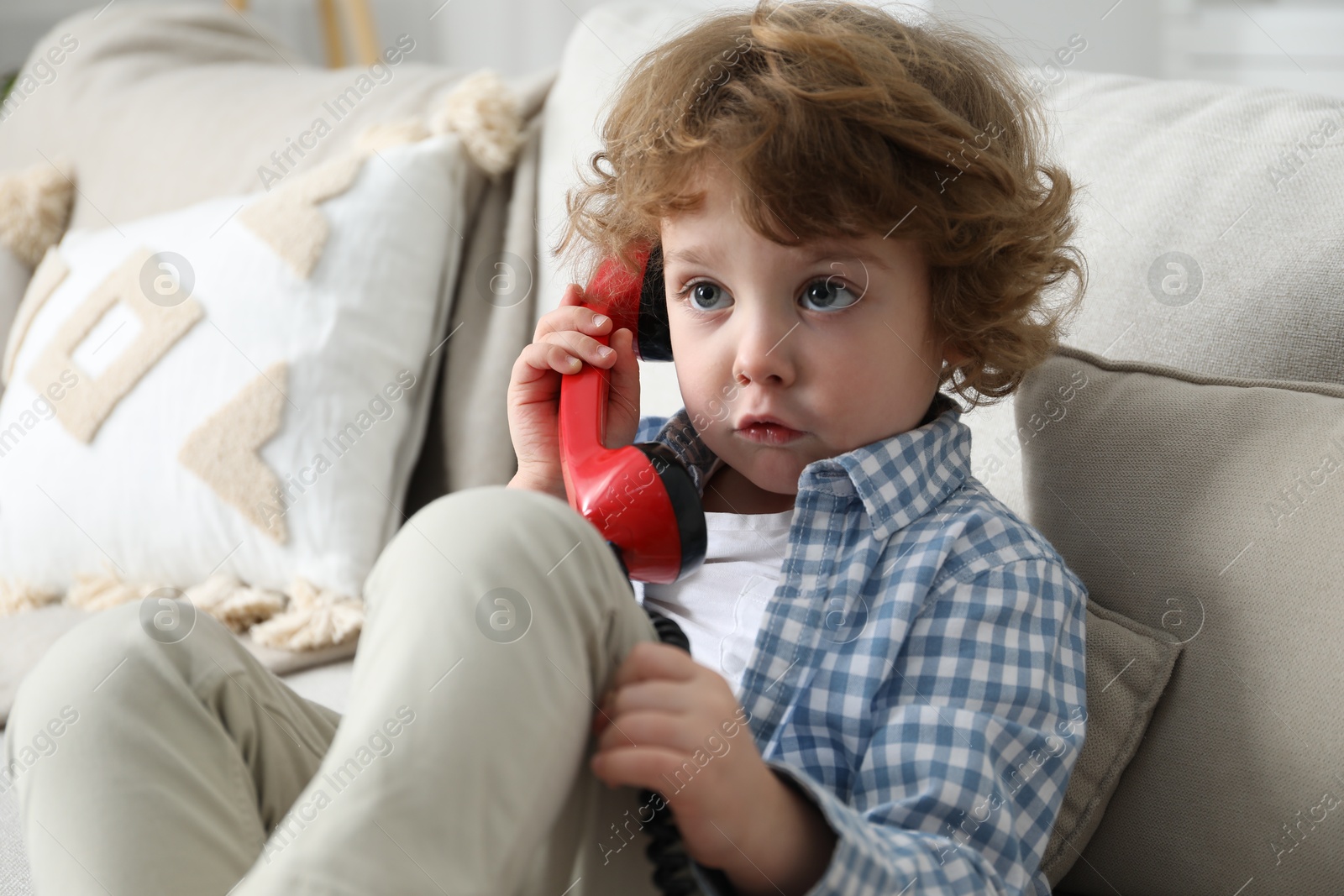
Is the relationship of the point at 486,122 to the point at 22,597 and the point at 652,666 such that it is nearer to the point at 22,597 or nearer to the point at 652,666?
the point at 22,597

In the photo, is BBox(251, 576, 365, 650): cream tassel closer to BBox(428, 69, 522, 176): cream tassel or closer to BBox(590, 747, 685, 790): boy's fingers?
BBox(428, 69, 522, 176): cream tassel

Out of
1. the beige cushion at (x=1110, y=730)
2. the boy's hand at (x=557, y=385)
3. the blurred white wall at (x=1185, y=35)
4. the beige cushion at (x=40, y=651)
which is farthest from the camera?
the blurred white wall at (x=1185, y=35)

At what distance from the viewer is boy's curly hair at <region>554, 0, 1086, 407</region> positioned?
734mm

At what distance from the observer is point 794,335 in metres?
0.75

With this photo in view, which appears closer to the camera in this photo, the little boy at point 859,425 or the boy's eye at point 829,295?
the little boy at point 859,425

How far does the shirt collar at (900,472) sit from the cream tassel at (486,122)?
70 cm

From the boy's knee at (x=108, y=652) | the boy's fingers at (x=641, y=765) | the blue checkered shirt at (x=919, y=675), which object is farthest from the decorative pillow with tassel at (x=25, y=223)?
the boy's fingers at (x=641, y=765)

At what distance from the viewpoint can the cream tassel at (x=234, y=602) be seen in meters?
1.19

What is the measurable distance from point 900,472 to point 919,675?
154mm

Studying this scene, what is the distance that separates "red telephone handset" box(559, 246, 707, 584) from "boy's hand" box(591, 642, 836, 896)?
0.19m

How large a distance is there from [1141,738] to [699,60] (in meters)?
0.57

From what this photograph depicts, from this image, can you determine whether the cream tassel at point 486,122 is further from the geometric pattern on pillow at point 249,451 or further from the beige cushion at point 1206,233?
the beige cushion at point 1206,233

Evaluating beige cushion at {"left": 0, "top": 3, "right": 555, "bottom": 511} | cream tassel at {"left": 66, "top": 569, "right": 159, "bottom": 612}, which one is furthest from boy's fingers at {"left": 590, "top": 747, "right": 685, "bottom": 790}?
cream tassel at {"left": 66, "top": 569, "right": 159, "bottom": 612}

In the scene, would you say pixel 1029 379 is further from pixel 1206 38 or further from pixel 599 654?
pixel 1206 38
